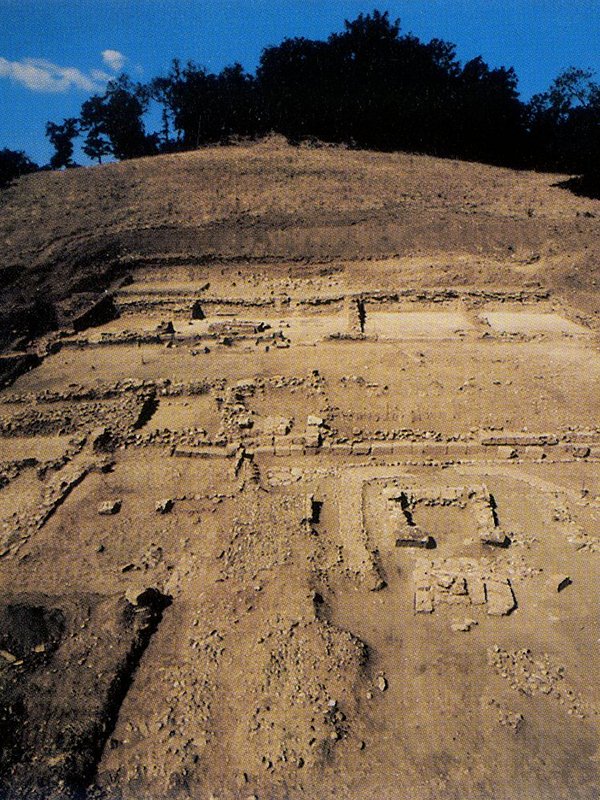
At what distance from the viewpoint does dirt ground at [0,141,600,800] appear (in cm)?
526

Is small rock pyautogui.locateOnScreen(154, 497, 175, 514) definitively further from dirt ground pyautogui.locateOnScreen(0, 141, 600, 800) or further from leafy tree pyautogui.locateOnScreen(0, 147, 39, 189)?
leafy tree pyautogui.locateOnScreen(0, 147, 39, 189)

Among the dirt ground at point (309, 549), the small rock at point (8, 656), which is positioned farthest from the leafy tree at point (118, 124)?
the small rock at point (8, 656)

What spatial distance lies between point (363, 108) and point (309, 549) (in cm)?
3588

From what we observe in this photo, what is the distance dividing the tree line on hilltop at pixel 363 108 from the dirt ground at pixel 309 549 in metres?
20.3

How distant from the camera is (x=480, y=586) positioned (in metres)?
7.11

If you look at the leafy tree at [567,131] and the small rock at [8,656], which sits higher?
the leafy tree at [567,131]

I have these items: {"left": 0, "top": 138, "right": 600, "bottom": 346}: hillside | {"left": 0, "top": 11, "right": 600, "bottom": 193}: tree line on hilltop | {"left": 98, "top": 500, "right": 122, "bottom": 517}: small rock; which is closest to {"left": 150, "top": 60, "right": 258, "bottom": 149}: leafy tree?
{"left": 0, "top": 11, "right": 600, "bottom": 193}: tree line on hilltop

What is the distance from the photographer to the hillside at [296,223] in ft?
70.7

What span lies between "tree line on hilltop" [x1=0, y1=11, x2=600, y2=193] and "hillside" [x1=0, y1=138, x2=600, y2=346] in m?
6.62

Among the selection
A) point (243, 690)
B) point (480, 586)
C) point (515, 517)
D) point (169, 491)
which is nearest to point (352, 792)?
point (243, 690)

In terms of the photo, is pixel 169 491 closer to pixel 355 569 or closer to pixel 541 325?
pixel 355 569

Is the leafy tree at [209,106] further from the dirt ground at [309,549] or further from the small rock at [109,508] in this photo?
the small rock at [109,508]

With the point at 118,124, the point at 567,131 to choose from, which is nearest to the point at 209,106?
the point at 118,124

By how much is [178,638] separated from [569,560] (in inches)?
216
